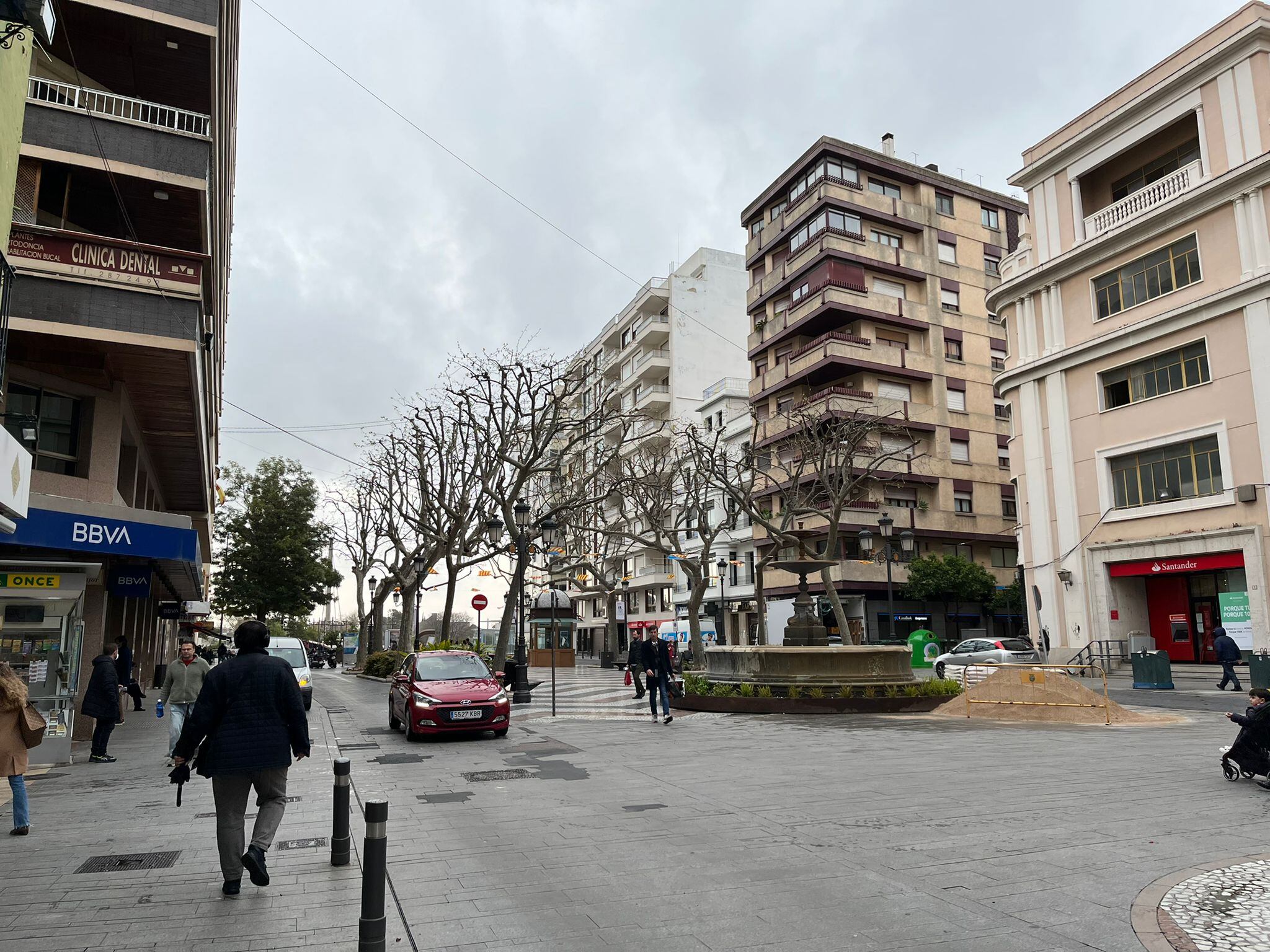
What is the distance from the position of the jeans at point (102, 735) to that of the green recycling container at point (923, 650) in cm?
2825

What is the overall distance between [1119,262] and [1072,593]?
36.7 feet

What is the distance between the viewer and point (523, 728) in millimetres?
17125

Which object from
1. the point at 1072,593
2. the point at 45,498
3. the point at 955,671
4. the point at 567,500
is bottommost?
the point at 955,671

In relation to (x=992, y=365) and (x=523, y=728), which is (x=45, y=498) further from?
(x=992, y=365)

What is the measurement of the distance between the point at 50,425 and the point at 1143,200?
102ft

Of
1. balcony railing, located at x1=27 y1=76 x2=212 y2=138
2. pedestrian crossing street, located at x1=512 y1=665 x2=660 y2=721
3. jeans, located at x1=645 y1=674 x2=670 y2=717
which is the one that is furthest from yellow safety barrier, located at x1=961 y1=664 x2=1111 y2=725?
balcony railing, located at x1=27 y1=76 x2=212 y2=138

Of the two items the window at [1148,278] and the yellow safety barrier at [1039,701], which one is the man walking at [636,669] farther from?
Result: the window at [1148,278]

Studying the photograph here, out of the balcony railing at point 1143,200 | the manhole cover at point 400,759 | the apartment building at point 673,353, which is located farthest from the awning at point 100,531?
the apartment building at point 673,353

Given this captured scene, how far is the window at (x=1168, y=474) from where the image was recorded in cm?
2716

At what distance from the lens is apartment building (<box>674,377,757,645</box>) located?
52.5 meters

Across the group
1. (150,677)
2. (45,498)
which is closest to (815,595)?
(150,677)

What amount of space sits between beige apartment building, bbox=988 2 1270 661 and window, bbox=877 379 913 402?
12209 millimetres

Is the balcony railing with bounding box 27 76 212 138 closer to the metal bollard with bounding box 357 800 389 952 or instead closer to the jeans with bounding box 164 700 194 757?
the jeans with bounding box 164 700 194 757

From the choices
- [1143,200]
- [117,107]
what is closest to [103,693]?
[117,107]
